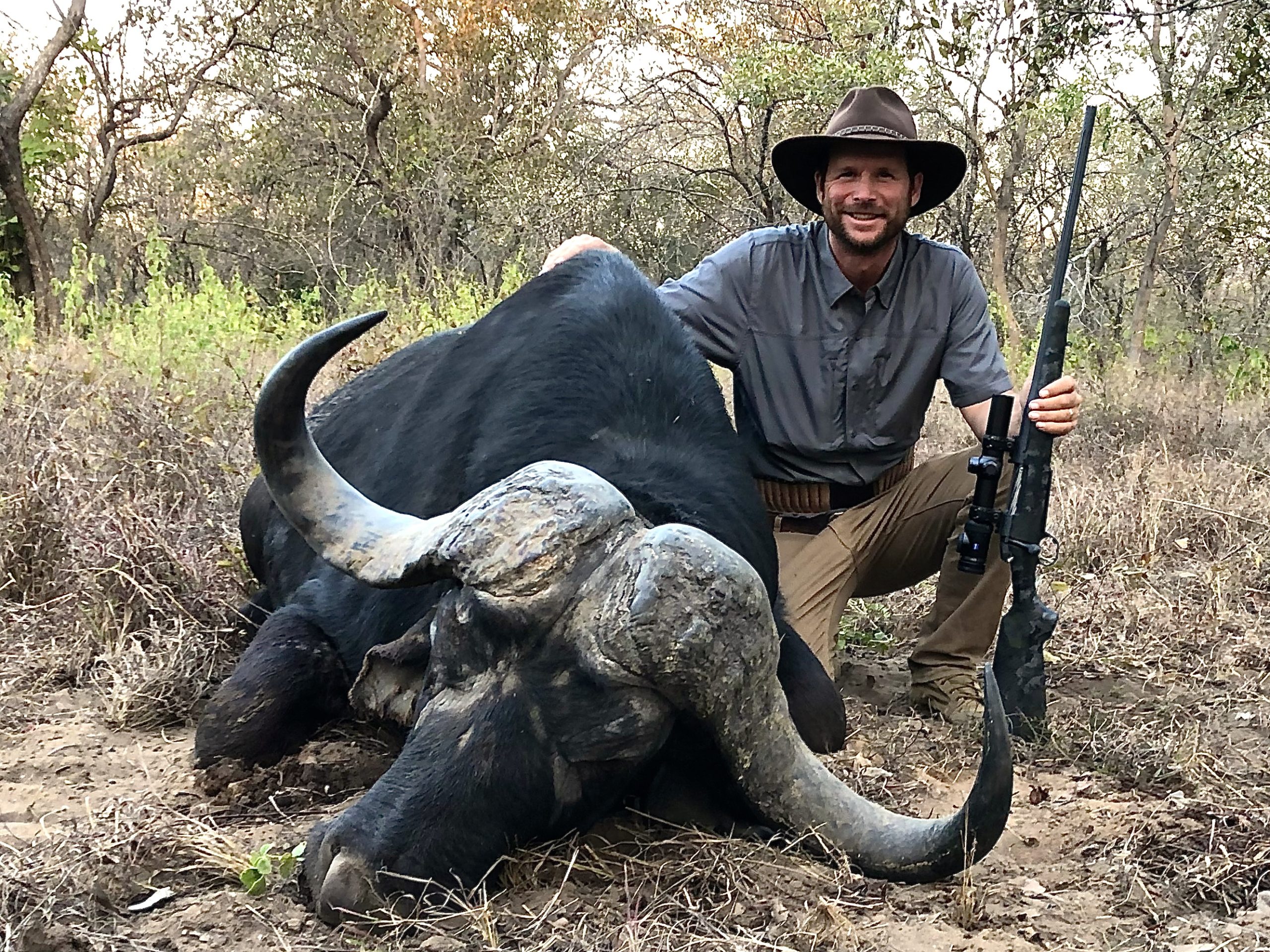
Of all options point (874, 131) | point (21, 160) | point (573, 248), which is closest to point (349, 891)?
point (573, 248)

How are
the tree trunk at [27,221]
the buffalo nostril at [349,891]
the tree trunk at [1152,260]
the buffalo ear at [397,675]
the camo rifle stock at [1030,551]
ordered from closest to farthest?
1. the buffalo nostril at [349,891]
2. the buffalo ear at [397,675]
3. the camo rifle stock at [1030,551]
4. the tree trunk at [1152,260]
5. the tree trunk at [27,221]

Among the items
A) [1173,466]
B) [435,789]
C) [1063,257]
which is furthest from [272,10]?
[435,789]

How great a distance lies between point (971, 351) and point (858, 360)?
43cm

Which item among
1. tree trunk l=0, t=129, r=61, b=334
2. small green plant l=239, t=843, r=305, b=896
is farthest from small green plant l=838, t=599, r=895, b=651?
tree trunk l=0, t=129, r=61, b=334

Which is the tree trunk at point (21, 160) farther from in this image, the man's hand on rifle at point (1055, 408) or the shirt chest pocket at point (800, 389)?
the man's hand on rifle at point (1055, 408)

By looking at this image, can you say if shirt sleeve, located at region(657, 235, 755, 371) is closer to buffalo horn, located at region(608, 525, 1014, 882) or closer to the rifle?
the rifle

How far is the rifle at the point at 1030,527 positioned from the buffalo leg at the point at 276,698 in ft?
6.73

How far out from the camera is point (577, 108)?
17.3m

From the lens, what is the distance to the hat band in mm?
4426

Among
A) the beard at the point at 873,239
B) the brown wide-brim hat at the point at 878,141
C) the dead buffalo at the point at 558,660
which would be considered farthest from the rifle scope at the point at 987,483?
the dead buffalo at the point at 558,660

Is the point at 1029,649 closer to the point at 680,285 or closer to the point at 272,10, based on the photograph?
the point at 680,285

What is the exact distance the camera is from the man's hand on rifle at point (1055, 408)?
3.86 m

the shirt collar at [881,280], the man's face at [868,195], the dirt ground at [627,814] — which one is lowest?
the dirt ground at [627,814]

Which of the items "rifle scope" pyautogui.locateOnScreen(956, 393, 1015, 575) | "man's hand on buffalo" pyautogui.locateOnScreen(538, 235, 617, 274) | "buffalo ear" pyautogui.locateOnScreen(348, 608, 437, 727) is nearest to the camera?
"buffalo ear" pyautogui.locateOnScreen(348, 608, 437, 727)
